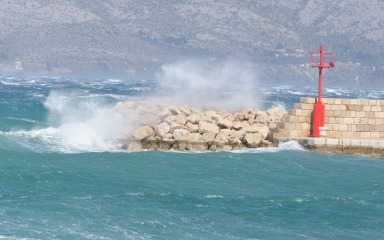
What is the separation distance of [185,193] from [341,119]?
8.86m

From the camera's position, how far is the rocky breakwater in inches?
881

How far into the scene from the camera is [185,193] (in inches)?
627

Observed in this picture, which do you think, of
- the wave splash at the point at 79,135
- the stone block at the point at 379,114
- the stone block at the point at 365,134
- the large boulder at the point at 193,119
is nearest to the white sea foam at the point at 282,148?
the stone block at the point at 365,134

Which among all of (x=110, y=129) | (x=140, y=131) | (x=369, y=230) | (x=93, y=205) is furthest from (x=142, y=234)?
(x=110, y=129)

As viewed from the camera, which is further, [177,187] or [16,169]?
[16,169]

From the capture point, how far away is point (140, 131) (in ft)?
75.4

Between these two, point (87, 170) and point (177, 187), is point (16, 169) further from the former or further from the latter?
point (177, 187)

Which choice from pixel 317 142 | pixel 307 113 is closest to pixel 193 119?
pixel 307 113

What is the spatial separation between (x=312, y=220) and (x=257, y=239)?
1.85 m

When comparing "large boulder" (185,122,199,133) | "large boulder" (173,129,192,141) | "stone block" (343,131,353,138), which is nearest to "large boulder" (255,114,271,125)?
"large boulder" (185,122,199,133)

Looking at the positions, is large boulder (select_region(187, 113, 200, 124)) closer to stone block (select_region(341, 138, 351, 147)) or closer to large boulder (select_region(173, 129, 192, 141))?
large boulder (select_region(173, 129, 192, 141))

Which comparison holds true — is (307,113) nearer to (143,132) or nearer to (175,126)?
(175,126)

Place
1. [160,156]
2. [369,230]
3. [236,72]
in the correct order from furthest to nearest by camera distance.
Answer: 1. [236,72]
2. [160,156]
3. [369,230]

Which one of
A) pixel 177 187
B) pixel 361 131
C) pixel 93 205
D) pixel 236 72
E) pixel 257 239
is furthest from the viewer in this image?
pixel 236 72
